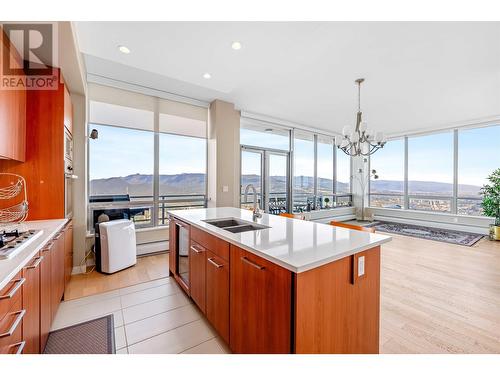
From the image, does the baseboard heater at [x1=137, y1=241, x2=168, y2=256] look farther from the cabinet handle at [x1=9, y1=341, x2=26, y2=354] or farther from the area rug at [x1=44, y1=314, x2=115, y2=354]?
the cabinet handle at [x1=9, y1=341, x2=26, y2=354]

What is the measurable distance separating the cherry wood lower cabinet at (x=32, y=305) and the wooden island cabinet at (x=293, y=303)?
1095 millimetres

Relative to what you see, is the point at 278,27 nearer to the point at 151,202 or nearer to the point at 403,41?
the point at 403,41

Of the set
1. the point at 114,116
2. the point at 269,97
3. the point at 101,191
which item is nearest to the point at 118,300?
the point at 101,191

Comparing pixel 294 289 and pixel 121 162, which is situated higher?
pixel 121 162

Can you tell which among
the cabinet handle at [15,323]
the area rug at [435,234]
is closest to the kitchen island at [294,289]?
the cabinet handle at [15,323]

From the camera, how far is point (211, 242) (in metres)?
1.77

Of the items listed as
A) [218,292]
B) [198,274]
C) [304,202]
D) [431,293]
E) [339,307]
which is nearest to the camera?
[339,307]

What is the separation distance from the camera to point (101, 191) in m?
3.55

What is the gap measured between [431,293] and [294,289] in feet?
8.14

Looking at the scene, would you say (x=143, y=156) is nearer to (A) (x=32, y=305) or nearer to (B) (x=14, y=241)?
(B) (x=14, y=241)

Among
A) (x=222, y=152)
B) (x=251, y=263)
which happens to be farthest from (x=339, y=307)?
(x=222, y=152)

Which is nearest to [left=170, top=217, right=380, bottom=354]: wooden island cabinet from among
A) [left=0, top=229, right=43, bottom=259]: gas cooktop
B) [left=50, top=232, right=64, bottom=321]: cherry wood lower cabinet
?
[left=0, top=229, right=43, bottom=259]: gas cooktop

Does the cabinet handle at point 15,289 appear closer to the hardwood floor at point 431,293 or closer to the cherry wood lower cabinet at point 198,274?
the cherry wood lower cabinet at point 198,274
